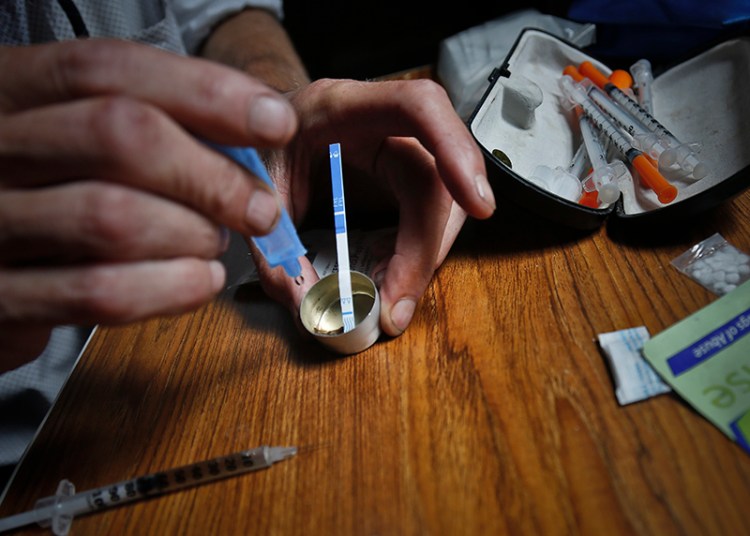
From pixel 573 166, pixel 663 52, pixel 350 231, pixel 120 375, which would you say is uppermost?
pixel 663 52

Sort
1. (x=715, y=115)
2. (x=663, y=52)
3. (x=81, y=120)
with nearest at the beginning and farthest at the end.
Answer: (x=81, y=120), (x=715, y=115), (x=663, y=52)

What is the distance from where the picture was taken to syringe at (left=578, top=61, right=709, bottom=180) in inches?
21.8

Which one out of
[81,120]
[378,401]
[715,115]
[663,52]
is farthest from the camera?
[663,52]

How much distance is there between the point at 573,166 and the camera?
2.06 feet

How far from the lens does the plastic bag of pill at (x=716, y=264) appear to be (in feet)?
1.59

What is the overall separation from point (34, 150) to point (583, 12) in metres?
0.80

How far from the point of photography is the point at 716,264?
504 millimetres

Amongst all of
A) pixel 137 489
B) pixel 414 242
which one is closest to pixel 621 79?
pixel 414 242

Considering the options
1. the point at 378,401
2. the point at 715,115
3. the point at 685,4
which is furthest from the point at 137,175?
the point at 685,4

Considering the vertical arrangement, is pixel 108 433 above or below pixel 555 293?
below

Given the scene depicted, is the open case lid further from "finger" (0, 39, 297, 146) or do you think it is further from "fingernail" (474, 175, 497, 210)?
"finger" (0, 39, 297, 146)

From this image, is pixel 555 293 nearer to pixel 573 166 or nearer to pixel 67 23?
pixel 573 166

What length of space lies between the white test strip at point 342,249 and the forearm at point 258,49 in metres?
0.30

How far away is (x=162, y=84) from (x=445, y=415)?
1.12ft
